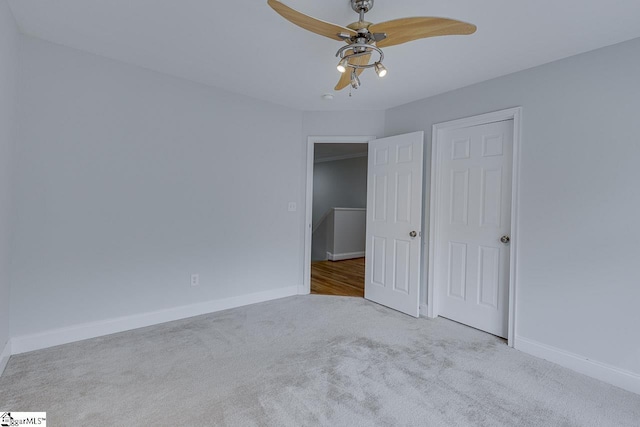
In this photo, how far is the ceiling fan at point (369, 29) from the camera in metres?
1.51

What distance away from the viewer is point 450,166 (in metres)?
3.21

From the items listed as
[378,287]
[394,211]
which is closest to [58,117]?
[394,211]

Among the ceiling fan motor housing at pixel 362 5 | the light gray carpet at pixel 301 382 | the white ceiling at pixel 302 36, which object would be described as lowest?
the light gray carpet at pixel 301 382

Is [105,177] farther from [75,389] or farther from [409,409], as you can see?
[409,409]

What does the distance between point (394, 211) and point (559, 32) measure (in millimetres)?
2031

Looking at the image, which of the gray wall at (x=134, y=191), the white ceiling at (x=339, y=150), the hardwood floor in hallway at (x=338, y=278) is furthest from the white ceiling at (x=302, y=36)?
the white ceiling at (x=339, y=150)

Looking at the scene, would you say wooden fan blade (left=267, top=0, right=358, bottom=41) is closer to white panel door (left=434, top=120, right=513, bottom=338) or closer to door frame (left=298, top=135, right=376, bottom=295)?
white panel door (left=434, top=120, right=513, bottom=338)

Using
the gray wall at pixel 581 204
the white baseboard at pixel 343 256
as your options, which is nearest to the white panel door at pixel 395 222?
the gray wall at pixel 581 204

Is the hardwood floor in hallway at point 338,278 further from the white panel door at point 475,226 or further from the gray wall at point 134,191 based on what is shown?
the white panel door at point 475,226

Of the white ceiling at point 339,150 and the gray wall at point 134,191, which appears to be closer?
the gray wall at point 134,191

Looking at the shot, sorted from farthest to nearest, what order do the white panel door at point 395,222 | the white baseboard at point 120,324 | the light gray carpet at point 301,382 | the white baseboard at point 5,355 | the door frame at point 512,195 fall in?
the white panel door at point 395,222
the door frame at point 512,195
the white baseboard at point 120,324
the white baseboard at point 5,355
the light gray carpet at point 301,382

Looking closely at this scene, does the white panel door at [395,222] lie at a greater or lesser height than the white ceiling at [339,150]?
lesser

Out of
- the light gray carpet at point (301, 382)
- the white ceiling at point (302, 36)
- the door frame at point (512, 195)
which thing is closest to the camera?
the light gray carpet at point (301, 382)

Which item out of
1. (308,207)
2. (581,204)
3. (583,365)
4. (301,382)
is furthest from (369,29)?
(583,365)
